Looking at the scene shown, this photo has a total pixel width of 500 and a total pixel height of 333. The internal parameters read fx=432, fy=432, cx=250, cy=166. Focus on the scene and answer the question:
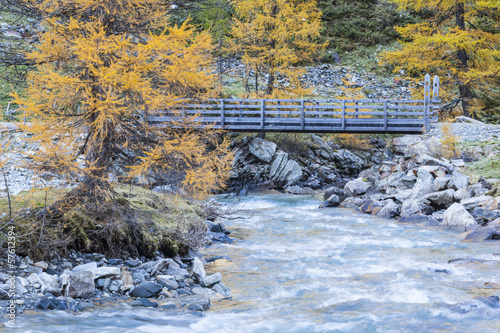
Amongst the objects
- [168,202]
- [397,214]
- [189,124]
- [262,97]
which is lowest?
[397,214]

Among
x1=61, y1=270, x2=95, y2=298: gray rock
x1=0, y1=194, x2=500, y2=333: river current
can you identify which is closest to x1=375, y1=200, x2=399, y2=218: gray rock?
x1=0, y1=194, x2=500, y2=333: river current

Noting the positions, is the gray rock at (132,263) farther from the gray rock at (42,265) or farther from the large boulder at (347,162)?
the large boulder at (347,162)

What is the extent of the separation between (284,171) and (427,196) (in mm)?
6858

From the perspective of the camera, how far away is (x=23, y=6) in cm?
597

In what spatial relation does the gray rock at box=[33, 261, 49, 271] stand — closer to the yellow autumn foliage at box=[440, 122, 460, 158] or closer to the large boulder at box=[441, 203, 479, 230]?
the large boulder at box=[441, 203, 479, 230]

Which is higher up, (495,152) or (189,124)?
(189,124)

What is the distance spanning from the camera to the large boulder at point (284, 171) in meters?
16.7

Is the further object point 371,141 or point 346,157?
point 371,141

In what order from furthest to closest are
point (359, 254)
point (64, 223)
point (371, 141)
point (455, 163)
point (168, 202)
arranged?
point (371, 141), point (455, 163), point (168, 202), point (359, 254), point (64, 223)

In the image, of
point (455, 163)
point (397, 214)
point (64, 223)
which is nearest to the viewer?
point (64, 223)

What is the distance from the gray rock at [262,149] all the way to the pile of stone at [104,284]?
11.3 metres

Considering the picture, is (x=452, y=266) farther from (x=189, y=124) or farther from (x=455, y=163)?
(x=455, y=163)

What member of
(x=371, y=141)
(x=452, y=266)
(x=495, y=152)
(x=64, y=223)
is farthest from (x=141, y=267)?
(x=371, y=141)

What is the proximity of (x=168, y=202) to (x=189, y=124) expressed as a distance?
2388 millimetres
